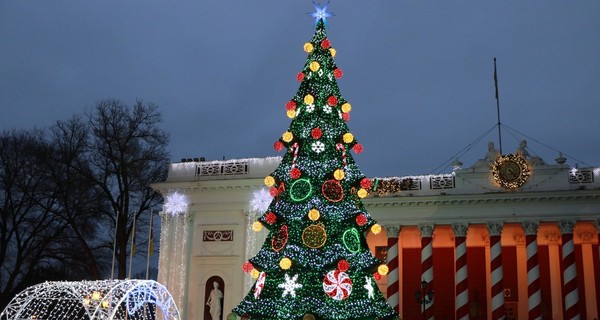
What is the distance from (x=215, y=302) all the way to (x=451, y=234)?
1252cm

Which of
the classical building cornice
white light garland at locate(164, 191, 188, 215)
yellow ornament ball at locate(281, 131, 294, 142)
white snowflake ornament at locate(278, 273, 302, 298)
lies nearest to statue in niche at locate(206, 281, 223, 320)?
white light garland at locate(164, 191, 188, 215)

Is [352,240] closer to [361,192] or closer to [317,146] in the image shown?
[361,192]

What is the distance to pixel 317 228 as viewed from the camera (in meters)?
19.3

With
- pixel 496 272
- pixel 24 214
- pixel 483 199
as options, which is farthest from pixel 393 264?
pixel 24 214

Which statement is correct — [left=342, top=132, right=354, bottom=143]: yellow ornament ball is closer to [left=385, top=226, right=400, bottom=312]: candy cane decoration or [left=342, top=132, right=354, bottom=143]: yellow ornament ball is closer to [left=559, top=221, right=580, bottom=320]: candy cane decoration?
[left=385, top=226, right=400, bottom=312]: candy cane decoration

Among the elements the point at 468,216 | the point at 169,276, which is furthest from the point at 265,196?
the point at 468,216

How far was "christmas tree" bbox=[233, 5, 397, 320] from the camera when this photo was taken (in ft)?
62.1

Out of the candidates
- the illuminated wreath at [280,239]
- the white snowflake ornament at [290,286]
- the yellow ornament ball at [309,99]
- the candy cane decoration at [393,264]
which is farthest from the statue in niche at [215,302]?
the yellow ornament ball at [309,99]

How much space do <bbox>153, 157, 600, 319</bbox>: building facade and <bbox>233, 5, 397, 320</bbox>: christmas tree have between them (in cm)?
1016

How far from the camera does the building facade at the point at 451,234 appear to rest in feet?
94.3

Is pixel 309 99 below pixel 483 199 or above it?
above

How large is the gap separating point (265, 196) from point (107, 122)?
11.6 metres

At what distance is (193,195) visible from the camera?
3177 centimetres

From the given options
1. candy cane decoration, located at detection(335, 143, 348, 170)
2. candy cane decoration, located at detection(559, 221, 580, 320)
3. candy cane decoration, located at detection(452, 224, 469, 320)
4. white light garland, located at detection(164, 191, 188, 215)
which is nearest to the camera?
candy cane decoration, located at detection(335, 143, 348, 170)
